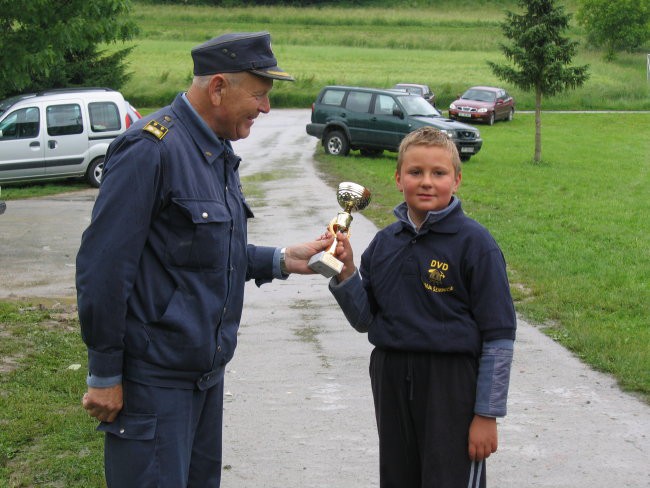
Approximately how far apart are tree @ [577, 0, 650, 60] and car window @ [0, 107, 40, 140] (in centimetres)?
7351

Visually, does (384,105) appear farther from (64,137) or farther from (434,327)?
(434,327)

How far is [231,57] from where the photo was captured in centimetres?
320

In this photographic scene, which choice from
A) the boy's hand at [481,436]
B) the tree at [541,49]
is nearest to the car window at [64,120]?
the tree at [541,49]

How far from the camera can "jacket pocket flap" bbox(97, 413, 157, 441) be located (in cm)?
308

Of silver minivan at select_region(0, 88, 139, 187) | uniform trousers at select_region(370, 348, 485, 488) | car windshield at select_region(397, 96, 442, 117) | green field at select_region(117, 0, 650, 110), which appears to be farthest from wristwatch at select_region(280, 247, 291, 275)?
green field at select_region(117, 0, 650, 110)

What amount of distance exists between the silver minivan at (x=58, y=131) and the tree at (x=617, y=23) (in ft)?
238

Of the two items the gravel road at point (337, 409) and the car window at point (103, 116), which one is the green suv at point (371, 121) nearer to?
the car window at point (103, 116)

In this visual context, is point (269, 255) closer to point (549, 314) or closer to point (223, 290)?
point (223, 290)

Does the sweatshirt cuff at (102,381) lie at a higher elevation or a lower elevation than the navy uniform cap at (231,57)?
lower

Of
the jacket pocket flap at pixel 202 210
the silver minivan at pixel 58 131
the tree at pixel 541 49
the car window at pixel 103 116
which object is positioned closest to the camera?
the jacket pocket flap at pixel 202 210

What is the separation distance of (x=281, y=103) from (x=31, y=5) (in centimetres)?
3900

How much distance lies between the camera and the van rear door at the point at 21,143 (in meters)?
19.3

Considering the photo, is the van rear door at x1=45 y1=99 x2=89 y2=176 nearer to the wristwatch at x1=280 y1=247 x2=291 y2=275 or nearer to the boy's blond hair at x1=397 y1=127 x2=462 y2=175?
the wristwatch at x1=280 y1=247 x2=291 y2=275

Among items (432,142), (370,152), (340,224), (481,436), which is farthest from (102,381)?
(370,152)
